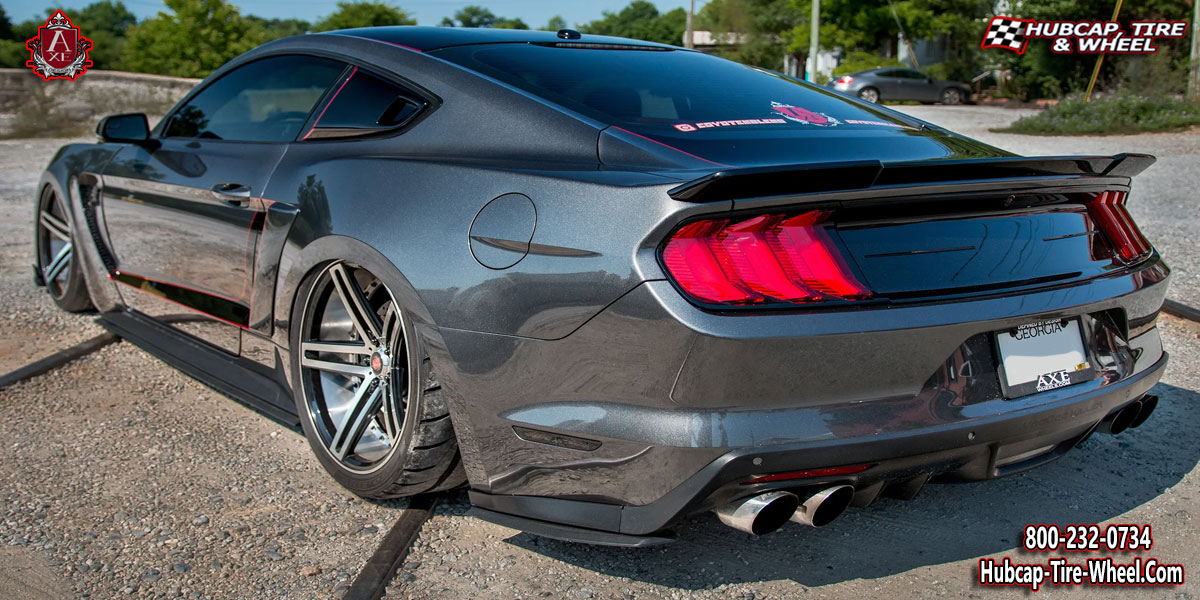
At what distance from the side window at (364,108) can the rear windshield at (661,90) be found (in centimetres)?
19

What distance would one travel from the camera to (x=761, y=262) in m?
2.11

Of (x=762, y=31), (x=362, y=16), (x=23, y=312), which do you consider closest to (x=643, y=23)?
(x=762, y=31)

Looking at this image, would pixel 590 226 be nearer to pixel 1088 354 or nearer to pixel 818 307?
pixel 818 307

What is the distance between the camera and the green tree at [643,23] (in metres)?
102

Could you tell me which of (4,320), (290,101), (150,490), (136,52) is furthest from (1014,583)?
(136,52)

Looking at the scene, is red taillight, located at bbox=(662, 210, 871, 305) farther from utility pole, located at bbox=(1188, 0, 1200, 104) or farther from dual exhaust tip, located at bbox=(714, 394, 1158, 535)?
utility pole, located at bbox=(1188, 0, 1200, 104)

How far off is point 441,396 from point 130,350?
9.09 feet

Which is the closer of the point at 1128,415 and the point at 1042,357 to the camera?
the point at 1042,357

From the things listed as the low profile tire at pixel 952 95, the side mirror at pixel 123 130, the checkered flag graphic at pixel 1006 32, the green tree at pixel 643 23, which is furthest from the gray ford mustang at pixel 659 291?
the green tree at pixel 643 23

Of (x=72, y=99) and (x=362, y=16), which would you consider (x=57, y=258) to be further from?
(x=362, y=16)

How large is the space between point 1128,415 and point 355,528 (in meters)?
2.18

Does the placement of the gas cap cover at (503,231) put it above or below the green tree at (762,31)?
above

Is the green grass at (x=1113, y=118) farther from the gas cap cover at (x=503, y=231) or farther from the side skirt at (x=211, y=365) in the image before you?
the gas cap cover at (x=503, y=231)

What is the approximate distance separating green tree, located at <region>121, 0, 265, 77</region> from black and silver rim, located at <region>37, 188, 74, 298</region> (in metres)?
29.3
